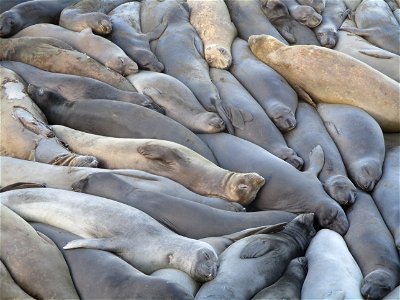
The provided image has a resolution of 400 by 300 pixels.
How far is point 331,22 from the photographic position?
8148 millimetres

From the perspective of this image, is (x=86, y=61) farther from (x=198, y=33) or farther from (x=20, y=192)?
(x=20, y=192)

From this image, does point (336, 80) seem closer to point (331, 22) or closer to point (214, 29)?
point (331, 22)

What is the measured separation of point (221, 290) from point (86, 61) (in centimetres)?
338

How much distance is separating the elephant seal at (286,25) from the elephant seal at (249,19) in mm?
67

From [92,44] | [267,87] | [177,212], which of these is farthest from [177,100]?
[177,212]

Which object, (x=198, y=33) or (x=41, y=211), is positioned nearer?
(x=41, y=211)

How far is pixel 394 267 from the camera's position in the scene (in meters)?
5.04

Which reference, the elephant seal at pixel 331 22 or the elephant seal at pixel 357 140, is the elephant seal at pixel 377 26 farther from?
the elephant seal at pixel 357 140

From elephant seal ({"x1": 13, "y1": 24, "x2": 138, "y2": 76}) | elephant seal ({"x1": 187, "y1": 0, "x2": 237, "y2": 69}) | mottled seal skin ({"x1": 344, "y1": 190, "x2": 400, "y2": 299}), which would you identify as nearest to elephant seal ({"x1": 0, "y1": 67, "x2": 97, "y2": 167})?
elephant seal ({"x1": 13, "y1": 24, "x2": 138, "y2": 76})

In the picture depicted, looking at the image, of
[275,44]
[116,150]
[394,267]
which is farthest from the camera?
[275,44]

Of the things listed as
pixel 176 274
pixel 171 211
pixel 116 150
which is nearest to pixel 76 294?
pixel 176 274

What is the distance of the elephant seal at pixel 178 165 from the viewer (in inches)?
222

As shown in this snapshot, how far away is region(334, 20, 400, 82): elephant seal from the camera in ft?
24.1

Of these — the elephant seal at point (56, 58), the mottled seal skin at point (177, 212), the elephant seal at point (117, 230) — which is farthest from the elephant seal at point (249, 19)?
the elephant seal at point (117, 230)
